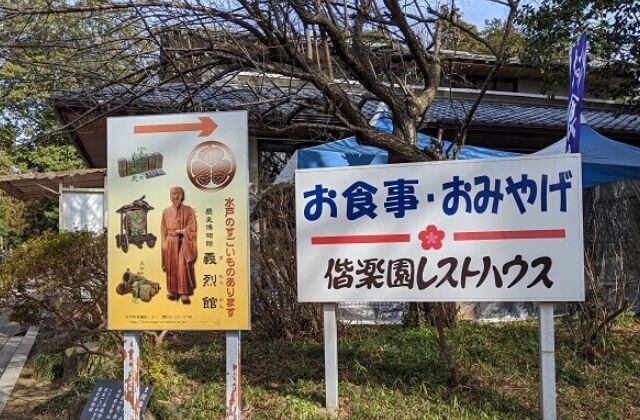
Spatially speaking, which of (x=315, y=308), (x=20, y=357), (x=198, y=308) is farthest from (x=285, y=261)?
(x=20, y=357)

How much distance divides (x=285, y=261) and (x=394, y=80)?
2.23m

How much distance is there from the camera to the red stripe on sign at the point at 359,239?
171 inches

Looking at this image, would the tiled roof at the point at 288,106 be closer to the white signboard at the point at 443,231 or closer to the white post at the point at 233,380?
the white signboard at the point at 443,231

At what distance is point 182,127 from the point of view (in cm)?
403

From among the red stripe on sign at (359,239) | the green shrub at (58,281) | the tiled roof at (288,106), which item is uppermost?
the tiled roof at (288,106)

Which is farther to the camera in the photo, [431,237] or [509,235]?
[431,237]

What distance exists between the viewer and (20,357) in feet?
24.4

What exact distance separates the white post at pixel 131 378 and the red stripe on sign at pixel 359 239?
1.49m

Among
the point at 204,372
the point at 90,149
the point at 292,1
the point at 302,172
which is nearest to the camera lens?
the point at 302,172

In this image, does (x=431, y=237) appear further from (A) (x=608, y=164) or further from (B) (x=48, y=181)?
(B) (x=48, y=181)

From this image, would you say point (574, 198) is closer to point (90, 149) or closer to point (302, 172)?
point (302, 172)

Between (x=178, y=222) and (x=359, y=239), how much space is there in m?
1.35

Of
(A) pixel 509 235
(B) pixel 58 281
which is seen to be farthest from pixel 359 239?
(B) pixel 58 281

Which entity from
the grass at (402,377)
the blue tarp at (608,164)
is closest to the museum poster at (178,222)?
the grass at (402,377)
